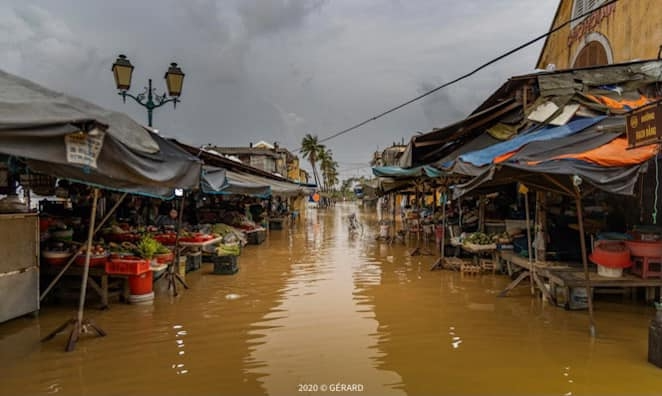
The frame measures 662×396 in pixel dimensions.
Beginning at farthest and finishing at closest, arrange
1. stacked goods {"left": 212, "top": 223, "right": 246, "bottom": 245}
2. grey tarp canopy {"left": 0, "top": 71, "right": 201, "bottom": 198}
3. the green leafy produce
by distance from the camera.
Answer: stacked goods {"left": 212, "top": 223, "right": 246, "bottom": 245} → the green leafy produce → grey tarp canopy {"left": 0, "top": 71, "right": 201, "bottom": 198}

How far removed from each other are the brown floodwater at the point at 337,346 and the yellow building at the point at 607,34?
900cm

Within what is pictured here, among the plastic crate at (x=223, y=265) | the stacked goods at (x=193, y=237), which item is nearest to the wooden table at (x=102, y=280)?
the plastic crate at (x=223, y=265)

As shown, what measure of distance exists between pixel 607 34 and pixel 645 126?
11796 mm

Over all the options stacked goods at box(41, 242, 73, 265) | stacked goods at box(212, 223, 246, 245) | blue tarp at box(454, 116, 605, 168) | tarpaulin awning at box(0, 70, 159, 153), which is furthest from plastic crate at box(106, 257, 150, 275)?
blue tarp at box(454, 116, 605, 168)

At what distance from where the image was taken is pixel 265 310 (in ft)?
23.4

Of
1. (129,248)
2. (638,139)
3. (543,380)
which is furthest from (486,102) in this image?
(129,248)

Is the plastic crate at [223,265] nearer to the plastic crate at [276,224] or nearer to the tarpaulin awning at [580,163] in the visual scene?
the tarpaulin awning at [580,163]

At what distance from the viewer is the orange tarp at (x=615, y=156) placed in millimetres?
5930

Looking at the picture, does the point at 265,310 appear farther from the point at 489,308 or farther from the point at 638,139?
the point at 638,139

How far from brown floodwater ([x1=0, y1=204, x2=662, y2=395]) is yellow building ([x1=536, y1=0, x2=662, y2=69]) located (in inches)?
354

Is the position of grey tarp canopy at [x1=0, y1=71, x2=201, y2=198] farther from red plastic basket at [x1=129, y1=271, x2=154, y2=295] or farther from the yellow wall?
the yellow wall

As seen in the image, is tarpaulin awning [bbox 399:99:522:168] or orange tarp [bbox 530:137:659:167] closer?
orange tarp [bbox 530:137:659:167]

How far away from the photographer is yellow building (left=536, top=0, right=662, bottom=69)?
11.8 metres

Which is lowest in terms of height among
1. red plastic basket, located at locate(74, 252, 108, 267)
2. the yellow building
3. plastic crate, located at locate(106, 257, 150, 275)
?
plastic crate, located at locate(106, 257, 150, 275)
